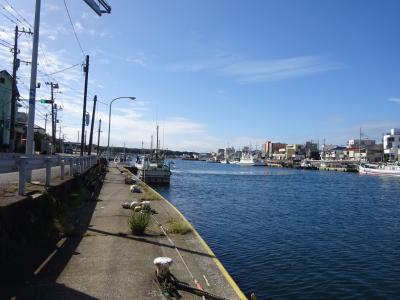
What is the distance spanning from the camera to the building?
162 m

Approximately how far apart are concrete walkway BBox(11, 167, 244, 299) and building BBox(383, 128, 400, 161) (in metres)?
164

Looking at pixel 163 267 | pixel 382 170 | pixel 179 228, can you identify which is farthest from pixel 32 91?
pixel 382 170

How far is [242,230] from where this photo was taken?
877 inches

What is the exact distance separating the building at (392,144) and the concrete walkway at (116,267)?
164 metres

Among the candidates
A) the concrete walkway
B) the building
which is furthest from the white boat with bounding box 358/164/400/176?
the concrete walkway

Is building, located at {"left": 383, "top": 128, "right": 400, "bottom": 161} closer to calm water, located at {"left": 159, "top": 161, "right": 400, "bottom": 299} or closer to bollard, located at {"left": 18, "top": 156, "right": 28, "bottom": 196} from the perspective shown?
calm water, located at {"left": 159, "top": 161, "right": 400, "bottom": 299}

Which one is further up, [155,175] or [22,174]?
[22,174]

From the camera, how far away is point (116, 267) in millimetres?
8789

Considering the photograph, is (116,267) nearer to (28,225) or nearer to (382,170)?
(28,225)

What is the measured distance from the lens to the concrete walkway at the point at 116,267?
7348 mm

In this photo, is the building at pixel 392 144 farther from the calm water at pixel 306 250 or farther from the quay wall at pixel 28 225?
the quay wall at pixel 28 225

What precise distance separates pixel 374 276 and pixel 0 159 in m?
11.6

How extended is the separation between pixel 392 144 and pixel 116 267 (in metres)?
173

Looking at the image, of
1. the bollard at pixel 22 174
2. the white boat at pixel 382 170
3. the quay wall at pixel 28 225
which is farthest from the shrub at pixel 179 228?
the white boat at pixel 382 170
